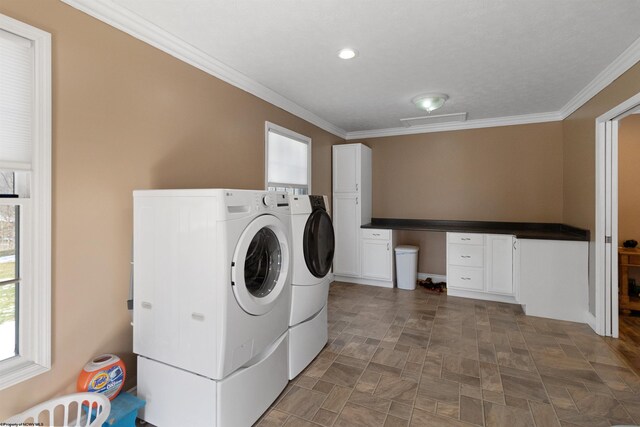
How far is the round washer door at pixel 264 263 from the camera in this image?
1.70 m

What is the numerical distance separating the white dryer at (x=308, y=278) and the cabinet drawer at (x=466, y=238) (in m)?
2.15

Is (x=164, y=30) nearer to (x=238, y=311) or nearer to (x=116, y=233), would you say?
(x=116, y=233)

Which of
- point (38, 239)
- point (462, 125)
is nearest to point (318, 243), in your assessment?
point (38, 239)

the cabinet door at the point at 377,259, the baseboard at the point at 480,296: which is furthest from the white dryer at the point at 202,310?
the baseboard at the point at 480,296

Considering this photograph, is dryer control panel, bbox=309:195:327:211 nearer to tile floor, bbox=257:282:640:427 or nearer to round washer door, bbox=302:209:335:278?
round washer door, bbox=302:209:335:278

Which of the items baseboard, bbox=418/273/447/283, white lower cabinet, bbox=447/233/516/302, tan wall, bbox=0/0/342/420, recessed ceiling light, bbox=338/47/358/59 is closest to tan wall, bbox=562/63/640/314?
white lower cabinet, bbox=447/233/516/302

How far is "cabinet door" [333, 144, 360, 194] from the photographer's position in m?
4.58

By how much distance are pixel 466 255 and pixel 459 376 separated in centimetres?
203

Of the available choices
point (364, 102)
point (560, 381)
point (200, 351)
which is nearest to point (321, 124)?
point (364, 102)

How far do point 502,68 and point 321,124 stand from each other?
7.62 feet

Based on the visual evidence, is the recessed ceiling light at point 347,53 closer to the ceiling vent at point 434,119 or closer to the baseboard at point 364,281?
the ceiling vent at point 434,119

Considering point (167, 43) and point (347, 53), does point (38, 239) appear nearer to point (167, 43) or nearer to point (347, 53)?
point (167, 43)

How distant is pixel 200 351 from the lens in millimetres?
1553

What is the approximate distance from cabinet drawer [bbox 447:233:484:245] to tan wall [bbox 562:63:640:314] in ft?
3.35
